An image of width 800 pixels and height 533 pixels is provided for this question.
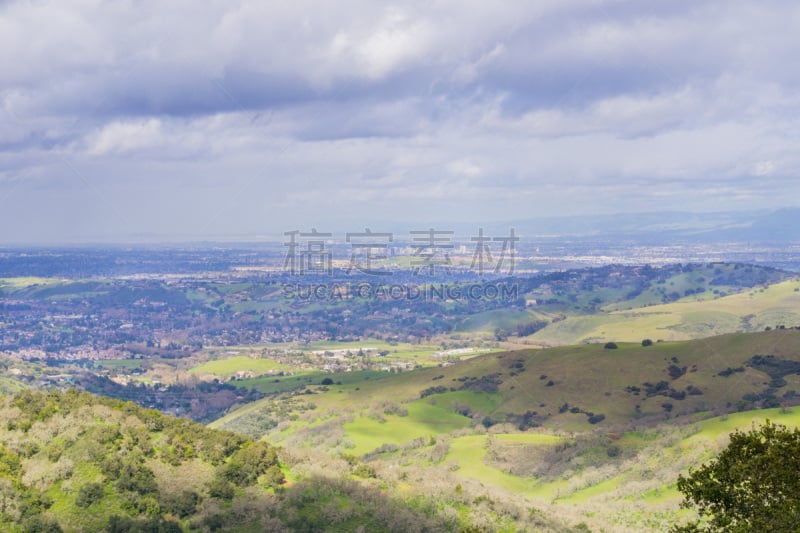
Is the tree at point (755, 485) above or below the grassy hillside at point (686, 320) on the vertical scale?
above

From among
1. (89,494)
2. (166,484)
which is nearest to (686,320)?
(166,484)

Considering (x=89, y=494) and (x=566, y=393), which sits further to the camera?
(x=566, y=393)

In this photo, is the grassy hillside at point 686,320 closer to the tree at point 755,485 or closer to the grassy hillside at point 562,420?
the grassy hillside at point 562,420

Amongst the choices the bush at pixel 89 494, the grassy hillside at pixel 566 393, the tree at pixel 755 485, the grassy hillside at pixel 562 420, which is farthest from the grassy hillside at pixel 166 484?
the grassy hillside at pixel 566 393

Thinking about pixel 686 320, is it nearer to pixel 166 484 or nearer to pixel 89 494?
pixel 166 484

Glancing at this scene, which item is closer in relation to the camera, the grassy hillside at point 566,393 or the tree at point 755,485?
the tree at point 755,485

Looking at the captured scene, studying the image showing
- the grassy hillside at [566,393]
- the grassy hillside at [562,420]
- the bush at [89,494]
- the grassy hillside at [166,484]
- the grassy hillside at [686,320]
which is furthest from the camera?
the grassy hillside at [686,320]

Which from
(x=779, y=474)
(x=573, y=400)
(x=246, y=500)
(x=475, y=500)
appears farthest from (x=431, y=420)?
(x=779, y=474)

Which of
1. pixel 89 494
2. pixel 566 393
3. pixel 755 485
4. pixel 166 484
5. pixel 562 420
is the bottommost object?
pixel 562 420

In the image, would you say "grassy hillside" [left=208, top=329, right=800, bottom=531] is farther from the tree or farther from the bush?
the tree
